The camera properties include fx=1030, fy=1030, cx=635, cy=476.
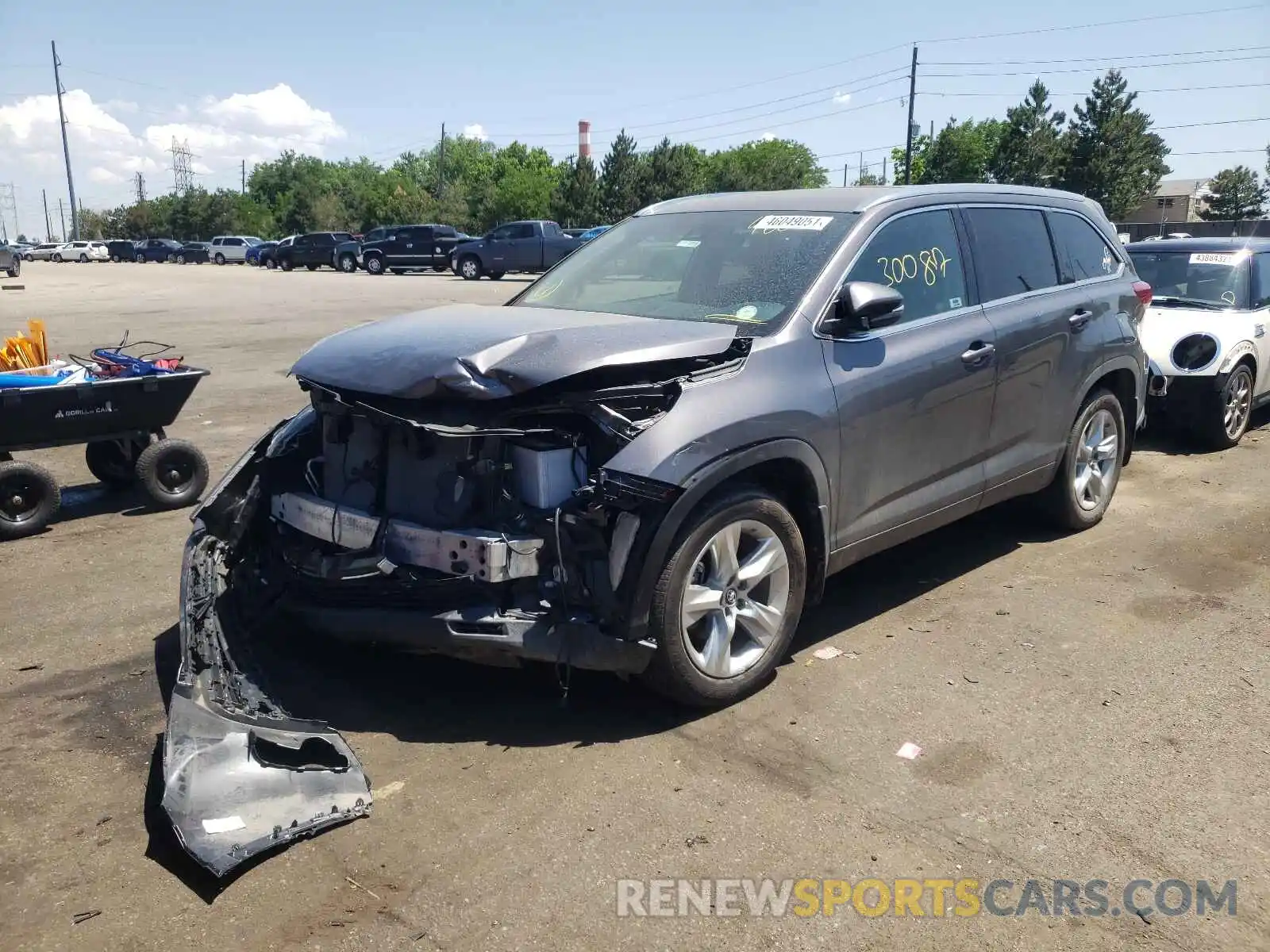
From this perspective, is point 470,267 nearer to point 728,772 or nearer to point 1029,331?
point 1029,331

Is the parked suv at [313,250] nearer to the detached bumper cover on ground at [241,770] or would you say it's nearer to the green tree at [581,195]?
the green tree at [581,195]

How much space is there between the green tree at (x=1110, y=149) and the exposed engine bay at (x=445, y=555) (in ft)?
198

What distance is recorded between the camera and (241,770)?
3184 mm

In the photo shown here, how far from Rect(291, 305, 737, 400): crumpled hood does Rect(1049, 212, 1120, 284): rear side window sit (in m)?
2.68

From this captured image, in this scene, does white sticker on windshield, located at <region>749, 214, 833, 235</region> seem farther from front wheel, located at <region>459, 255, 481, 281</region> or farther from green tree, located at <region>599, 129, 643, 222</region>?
green tree, located at <region>599, 129, 643, 222</region>

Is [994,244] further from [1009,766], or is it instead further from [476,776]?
[476,776]

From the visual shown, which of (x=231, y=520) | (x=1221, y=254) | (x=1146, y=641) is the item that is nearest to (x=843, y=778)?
(x=1146, y=641)

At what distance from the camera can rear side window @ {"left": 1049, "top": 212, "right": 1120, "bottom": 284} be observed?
5.81m

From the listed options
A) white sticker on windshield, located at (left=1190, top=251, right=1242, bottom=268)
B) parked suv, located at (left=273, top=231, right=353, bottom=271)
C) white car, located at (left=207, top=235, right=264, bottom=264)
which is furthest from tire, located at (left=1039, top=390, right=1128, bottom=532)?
white car, located at (left=207, top=235, right=264, bottom=264)

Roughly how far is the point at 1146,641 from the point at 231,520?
4062 millimetres

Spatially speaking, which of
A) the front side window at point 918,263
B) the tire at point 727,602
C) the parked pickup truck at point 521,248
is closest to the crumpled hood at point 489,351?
the tire at point 727,602

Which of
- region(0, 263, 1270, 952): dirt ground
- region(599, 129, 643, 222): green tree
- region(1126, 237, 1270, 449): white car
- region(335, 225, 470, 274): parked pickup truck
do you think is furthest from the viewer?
region(599, 129, 643, 222): green tree

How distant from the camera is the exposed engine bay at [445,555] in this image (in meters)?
3.41

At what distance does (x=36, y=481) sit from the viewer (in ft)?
20.5
